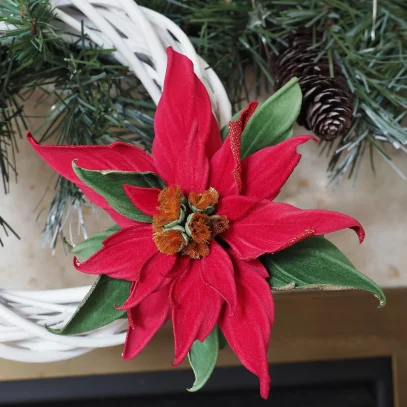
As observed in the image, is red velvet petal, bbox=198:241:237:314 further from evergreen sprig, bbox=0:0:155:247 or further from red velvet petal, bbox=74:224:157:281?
evergreen sprig, bbox=0:0:155:247

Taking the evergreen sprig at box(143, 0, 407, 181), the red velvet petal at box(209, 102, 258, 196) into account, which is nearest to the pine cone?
the evergreen sprig at box(143, 0, 407, 181)

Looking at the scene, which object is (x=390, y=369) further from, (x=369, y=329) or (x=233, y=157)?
(x=233, y=157)

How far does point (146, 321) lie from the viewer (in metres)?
0.38

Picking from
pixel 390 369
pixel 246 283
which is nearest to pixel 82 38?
pixel 246 283

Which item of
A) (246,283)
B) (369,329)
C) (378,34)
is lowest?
(369,329)

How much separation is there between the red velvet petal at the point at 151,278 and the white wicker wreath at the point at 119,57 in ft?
0.27

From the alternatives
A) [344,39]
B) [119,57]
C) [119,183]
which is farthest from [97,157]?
[344,39]

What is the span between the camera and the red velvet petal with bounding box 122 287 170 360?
38 cm

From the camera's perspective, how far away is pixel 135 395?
0.59m

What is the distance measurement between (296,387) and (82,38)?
472 mm

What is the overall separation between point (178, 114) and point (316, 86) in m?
0.16

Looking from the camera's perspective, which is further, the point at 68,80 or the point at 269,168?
the point at 68,80

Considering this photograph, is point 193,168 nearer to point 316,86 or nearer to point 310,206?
point 316,86

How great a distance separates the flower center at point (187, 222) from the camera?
34 cm
